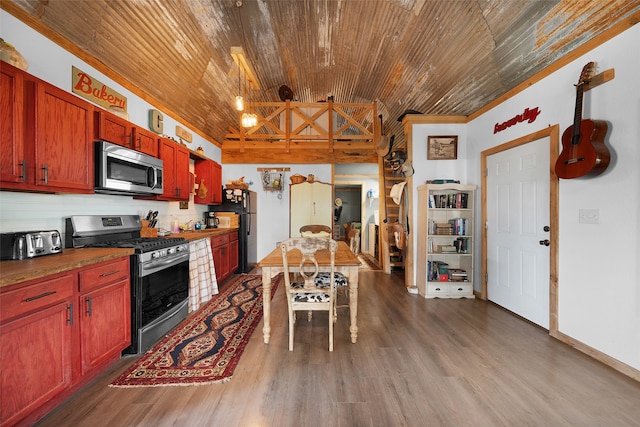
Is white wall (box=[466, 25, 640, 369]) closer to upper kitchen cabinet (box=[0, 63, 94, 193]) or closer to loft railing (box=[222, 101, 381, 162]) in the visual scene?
loft railing (box=[222, 101, 381, 162])

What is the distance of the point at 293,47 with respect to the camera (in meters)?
4.31

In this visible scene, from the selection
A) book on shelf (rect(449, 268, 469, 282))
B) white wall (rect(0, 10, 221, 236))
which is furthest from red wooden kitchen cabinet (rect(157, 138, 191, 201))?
book on shelf (rect(449, 268, 469, 282))

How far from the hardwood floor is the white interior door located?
0.49 metres

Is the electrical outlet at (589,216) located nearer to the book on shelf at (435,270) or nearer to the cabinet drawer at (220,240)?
the book on shelf at (435,270)

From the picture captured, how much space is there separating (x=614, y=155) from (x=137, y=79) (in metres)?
4.88

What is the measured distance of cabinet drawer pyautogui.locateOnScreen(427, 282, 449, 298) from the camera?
356 cm

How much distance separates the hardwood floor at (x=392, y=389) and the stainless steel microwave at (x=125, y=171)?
5.14 ft

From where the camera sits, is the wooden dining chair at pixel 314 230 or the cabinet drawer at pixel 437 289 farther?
the wooden dining chair at pixel 314 230

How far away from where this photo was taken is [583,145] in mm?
2125

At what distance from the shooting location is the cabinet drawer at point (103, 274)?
1.67 meters

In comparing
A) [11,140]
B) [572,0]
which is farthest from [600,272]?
[11,140]

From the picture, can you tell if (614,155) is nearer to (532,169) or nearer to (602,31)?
(532,169)

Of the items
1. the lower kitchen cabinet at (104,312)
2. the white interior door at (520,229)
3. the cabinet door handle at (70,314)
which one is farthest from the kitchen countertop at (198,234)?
the white interior door at (520,229)

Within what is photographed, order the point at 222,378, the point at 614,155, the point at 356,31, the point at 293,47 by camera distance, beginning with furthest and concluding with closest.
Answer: the point at 293,47 → the point at 356,31 → the point at 614,155 → the point at 222,378
